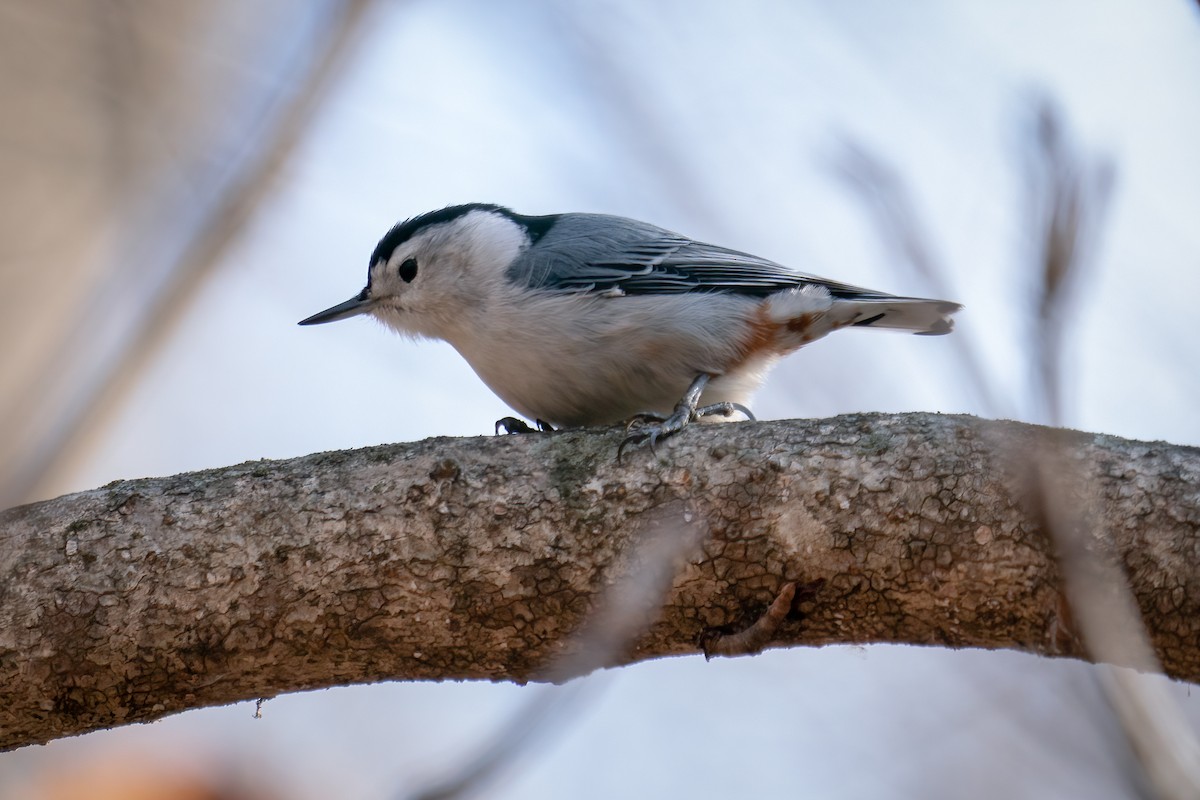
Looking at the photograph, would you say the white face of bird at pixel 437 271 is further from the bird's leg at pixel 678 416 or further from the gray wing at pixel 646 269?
the bird's leg at pixel 678 416

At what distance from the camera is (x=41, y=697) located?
196cm

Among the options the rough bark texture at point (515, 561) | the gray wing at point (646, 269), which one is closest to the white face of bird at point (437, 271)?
the gray wing at point (646, 269)

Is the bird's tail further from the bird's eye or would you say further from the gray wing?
the bird's eye

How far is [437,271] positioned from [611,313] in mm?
560

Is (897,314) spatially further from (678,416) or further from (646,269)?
(678,416)

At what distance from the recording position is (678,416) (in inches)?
91.2

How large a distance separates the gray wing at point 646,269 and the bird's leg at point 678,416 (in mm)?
287

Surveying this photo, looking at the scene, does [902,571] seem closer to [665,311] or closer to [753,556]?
[753,556]

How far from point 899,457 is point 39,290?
266cm

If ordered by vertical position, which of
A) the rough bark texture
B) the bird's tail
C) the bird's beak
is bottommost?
the rough bark texture

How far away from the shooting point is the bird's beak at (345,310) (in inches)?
121

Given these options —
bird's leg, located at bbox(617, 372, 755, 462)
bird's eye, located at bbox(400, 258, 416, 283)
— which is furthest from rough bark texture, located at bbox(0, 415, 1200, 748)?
bird's eye, located at bbox(400, 258, 416, 283)

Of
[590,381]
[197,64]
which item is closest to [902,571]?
[590,381]

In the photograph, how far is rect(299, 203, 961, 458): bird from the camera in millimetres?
2617
